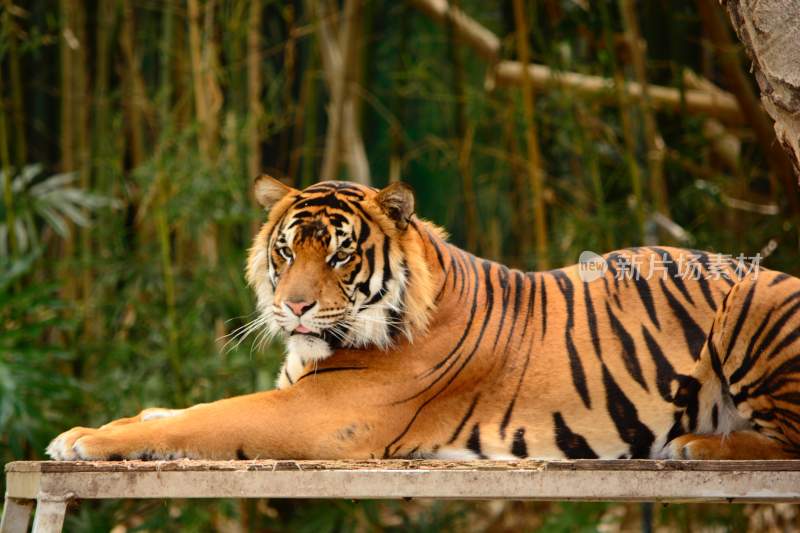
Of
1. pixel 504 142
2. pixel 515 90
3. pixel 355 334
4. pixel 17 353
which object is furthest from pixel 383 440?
pixel 504 142

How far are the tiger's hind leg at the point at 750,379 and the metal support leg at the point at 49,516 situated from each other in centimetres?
130

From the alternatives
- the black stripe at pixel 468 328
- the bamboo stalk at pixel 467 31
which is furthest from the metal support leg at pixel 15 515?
the bamboo stalk at pixel 467 31

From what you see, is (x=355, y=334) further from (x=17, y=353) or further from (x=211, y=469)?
(x=17, y=353)

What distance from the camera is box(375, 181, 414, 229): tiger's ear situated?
2518mm

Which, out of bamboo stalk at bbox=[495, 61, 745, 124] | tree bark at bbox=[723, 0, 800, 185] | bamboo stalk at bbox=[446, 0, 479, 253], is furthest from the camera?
bamboo stalk at bbox=[446, 0, 479, 253]

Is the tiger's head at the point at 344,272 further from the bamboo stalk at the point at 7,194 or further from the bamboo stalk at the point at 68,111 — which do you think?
the bamboo stalk at the point at 68,111

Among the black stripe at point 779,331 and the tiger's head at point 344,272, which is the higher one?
the tiger's head at point 344,272

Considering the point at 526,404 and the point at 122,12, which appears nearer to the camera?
the point at 526,404

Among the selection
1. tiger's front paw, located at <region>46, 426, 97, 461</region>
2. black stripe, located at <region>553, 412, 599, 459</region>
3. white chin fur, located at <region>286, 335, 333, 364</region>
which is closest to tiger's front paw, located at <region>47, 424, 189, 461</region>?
tiger's front paw, located at <region>46, 426, 97, 461</region>

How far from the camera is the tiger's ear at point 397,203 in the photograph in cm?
252

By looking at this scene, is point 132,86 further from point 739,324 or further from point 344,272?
point 739,324

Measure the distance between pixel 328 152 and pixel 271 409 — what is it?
8.46ft

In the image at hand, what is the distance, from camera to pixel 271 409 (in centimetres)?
237

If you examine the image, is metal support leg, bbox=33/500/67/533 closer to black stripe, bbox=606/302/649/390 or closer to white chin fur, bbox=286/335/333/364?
white chin fur, bbox=286/335/333/364
